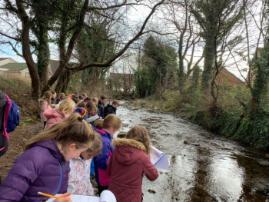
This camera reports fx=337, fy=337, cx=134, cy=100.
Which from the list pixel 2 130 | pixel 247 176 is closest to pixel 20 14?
pixel 247 176

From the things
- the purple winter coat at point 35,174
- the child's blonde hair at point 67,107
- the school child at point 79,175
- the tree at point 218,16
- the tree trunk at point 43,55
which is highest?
the tree at point 218,16

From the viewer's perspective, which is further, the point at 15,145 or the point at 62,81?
the point at 62,81

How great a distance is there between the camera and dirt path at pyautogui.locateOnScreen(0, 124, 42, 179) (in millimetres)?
7108

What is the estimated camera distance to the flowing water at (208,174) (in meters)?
7.79

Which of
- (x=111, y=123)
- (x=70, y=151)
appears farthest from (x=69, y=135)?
(x=111, y=123)

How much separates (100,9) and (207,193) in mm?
12551

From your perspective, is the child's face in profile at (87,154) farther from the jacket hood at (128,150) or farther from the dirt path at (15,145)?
the dirt path at (15,145)

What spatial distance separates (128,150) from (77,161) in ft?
1.99

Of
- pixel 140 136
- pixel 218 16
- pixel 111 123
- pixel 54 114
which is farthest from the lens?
pixel 218 16

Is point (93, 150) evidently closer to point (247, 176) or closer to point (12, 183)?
point (12, 183)

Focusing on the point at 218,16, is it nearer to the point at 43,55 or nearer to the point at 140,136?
the point at 43,55

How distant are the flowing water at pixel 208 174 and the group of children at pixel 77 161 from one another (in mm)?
2922

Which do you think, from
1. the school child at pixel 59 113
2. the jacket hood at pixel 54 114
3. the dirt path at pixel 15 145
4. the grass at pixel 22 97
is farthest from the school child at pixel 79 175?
the grass at pixel 22 97

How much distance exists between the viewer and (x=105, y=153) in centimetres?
453
